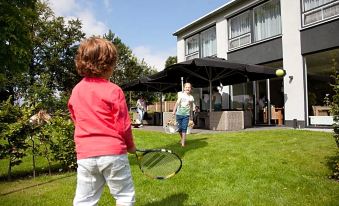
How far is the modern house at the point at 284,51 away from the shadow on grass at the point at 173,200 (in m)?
9.58

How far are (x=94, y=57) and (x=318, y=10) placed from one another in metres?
14.9

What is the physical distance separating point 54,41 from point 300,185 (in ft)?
138

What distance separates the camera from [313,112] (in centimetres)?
1631

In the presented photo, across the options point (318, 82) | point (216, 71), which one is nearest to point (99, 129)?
point (216, 71)

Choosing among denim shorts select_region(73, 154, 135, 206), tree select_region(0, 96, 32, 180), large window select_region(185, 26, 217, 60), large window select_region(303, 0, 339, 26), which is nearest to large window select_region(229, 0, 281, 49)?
large window select_region(303, 0, 339, 26)

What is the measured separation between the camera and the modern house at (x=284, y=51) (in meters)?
15.8

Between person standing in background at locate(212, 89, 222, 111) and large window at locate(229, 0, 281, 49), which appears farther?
large window at locate(229, 0, 281, 49)

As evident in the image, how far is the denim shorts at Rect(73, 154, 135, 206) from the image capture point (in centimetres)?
322

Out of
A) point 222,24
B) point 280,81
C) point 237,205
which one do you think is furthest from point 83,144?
point 222,24

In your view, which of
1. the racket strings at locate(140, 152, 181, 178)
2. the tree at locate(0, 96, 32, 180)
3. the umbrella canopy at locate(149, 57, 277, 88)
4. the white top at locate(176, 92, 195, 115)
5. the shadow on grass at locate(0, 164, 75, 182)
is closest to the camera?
the racket strings at locate(140, 152, 181, 178)

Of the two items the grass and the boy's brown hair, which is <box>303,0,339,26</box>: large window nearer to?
the grass

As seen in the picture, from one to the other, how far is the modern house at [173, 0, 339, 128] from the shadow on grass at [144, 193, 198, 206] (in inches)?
377

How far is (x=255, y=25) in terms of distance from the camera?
792 inches

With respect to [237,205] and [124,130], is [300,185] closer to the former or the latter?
[237,205]
